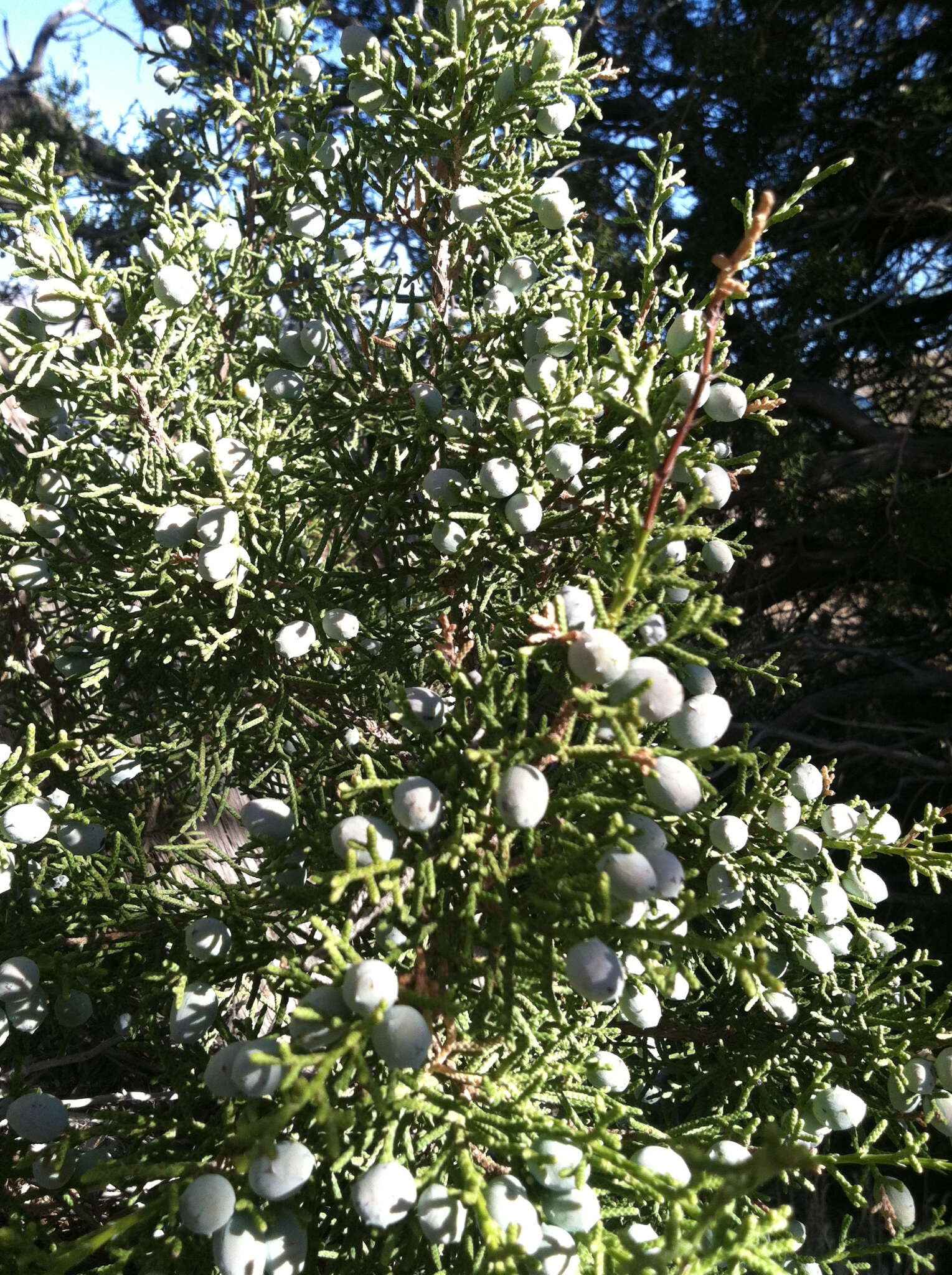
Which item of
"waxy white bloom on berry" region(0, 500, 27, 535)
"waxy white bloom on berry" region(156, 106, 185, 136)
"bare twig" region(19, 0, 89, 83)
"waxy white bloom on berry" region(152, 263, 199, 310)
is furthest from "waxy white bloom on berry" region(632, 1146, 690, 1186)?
"bare twig" region(19, 0, 89, 83)

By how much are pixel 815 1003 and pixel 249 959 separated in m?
0.86

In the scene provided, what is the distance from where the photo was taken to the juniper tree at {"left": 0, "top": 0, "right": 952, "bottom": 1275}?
2.78 ft

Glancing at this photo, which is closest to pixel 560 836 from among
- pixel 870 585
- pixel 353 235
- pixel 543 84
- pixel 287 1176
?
pixel 287 1176

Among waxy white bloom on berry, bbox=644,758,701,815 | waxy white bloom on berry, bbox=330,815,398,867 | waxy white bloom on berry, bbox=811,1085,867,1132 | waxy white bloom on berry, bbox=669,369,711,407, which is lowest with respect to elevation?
waxy white bloom on berry, bbox=811,1085,867,1132

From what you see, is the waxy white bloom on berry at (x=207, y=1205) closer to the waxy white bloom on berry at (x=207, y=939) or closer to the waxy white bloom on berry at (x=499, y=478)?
the waxy white bloom on berry at (x=207, y=939)

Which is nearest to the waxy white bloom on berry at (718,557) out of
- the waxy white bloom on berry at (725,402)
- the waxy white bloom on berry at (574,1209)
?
the waxy white bloom on berry at (725,402)

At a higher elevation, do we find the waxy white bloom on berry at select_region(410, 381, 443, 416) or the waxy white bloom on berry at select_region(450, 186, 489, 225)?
the waxy white bloom on berry at select_region(450, 186, 489, 225)

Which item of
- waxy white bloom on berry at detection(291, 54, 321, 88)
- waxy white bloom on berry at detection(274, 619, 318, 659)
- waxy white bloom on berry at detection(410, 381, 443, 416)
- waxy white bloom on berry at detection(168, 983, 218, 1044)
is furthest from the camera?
waxy white bloom on berry at detection(291, 54, 321, 88)

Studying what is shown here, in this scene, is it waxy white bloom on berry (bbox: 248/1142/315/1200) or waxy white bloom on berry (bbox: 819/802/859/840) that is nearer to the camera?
waxy white bloom on berry (bbox: 248/1142/315/1200)

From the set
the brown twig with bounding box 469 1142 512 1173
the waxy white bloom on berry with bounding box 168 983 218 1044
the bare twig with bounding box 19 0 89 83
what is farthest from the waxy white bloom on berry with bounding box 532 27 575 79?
the bare twig with bounding box 19 0 89 83

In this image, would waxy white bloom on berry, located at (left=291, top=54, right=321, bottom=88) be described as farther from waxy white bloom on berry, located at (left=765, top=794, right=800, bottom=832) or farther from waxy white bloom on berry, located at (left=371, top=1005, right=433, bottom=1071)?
waxy white bloom on berry, located at (left=371, top=1005, right=433, bottom=1071)

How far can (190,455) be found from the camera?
4.19 feet

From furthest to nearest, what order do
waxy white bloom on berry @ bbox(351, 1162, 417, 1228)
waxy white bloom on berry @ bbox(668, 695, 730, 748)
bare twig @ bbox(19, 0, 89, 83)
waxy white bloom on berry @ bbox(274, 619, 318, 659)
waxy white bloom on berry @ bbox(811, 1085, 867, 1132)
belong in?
bare twig @ bbox(19, 0, 89, 83), waxy white bloom on berry @ bbox(274, 619, 318, 659), waxy white bloom on berry @ bbox(811, 1085, 867, 1132), waxy white bloom on berry @ bbox(668, 695, 730, 748), waxy white bloom on berry @ bbox(351, 1162, 417, 1228)

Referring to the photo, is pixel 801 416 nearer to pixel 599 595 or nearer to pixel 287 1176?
pixel 599 595
